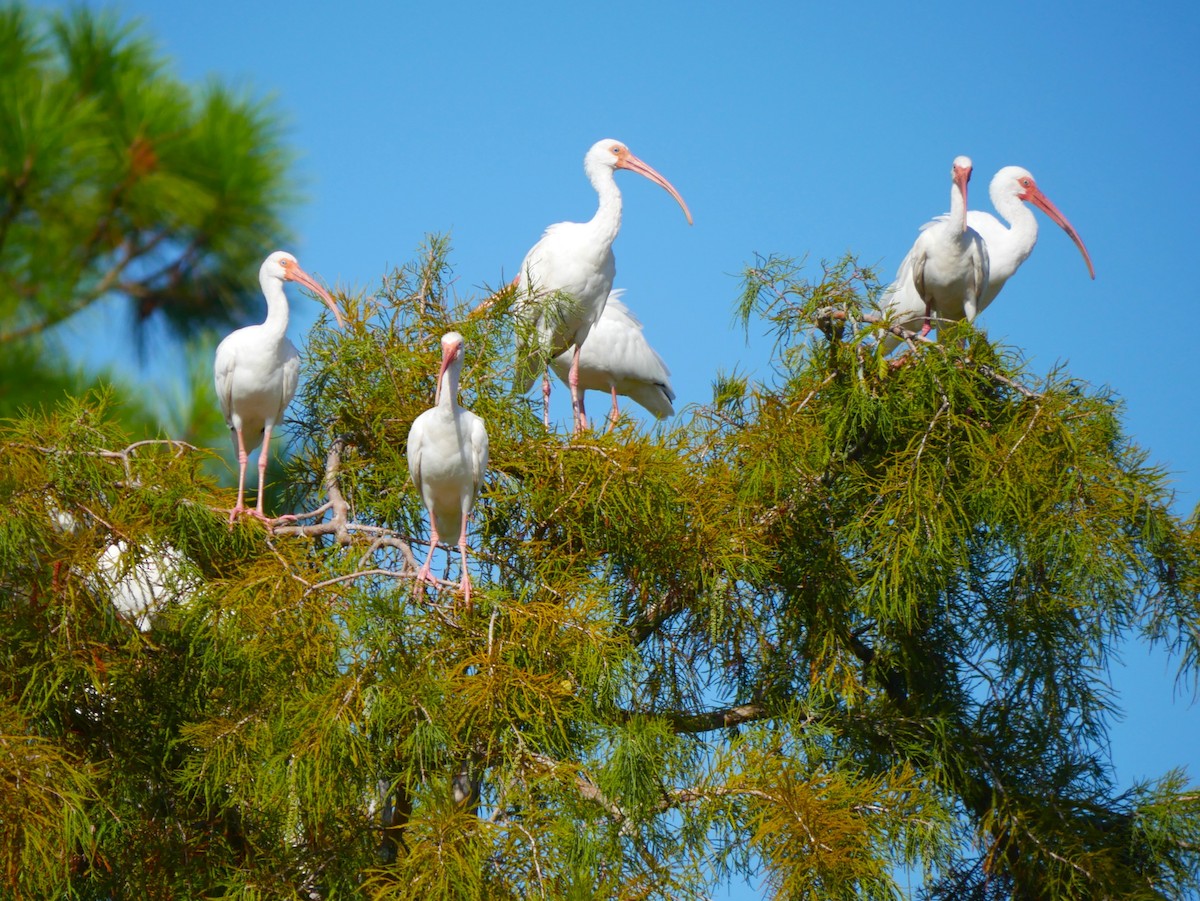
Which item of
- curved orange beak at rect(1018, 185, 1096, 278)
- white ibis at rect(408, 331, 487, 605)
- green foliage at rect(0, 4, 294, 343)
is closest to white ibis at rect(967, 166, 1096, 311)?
curved orange beak at rect(1018, 185, 1096, 278)

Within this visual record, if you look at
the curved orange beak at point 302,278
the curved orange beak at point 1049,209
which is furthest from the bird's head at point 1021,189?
the curved orange beak at point 302,278

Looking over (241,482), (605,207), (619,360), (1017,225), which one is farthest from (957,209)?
(241,482)

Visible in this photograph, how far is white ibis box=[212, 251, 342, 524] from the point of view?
574 centimetres

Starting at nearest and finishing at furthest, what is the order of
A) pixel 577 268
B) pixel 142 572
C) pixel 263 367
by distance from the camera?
pixel 142 572
pixel 263 367
pixel 577 268

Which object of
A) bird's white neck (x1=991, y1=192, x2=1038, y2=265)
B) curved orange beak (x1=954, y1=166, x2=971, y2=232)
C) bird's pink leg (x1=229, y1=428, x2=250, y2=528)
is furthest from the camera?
bird's white neck (x1=991, y1=192, x2=1038, y2=265)

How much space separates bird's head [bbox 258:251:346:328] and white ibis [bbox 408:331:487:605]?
0.87 metres

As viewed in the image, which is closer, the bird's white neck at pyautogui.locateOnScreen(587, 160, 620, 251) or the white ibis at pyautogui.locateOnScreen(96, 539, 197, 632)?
the white ibis at pyautogui.locateOnScreen(96, 539, 197, 632)

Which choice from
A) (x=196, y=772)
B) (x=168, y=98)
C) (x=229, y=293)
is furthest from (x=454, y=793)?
(x=168, y=98)

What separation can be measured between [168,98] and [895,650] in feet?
9.42

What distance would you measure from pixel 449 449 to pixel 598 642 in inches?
42.0

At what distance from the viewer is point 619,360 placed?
27.6 feet

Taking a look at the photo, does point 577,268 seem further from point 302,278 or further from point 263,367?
point 263,367

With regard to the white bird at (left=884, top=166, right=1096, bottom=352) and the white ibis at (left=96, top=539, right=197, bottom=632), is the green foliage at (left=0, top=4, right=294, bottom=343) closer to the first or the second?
the white ibis at (left=96, top=539, right=197, bottom=632)

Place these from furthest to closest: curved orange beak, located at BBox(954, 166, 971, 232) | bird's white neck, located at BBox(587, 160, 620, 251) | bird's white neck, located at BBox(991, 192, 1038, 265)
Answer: bird's white neck, located at BBox(991, 192, 1038, 265) → bird's white neck, located at BBox(587, 160, 620, 251) → curved orange beak, located at BBox(954, 166, 971, 232)
